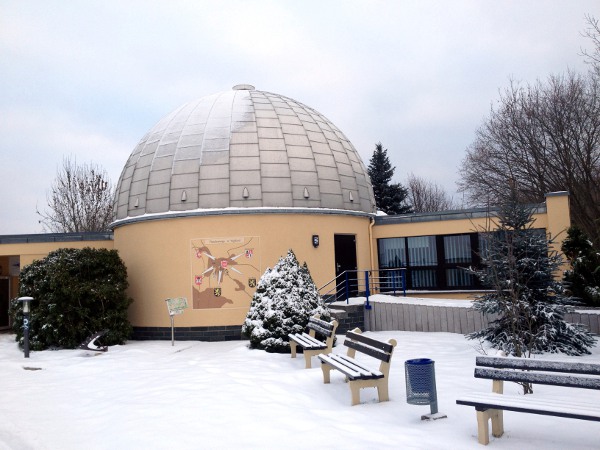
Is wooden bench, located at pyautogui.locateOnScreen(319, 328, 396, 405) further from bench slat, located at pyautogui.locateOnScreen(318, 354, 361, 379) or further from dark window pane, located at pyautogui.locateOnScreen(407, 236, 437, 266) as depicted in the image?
dark window pane, located at pyautogui.locateOnScreen(407, 236, 437, 266)

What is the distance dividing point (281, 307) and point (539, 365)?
729 centimetres

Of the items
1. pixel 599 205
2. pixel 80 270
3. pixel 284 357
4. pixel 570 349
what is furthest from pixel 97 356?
pixel 599 205

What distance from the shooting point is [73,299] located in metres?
14.5

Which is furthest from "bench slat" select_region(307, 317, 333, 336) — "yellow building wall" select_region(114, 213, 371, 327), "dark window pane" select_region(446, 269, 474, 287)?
"dark window pane" select_region(446, 269, 474, 287)

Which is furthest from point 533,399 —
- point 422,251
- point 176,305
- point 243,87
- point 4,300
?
point 4,300

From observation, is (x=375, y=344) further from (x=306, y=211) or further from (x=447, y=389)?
(x=306, y=211)

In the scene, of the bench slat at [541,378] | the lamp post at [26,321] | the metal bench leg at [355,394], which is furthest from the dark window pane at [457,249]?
the lamp post at [26,321]

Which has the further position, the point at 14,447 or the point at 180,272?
the point at 180,272

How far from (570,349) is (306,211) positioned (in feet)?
27.3

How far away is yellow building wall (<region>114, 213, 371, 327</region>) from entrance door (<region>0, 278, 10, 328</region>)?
8.35m

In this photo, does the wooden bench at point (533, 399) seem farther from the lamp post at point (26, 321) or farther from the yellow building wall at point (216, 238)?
the lamp post at point (26, 321)

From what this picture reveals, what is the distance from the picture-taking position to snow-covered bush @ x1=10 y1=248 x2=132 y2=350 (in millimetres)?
14469

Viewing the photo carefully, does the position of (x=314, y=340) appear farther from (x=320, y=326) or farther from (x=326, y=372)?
(x=326, y=372)

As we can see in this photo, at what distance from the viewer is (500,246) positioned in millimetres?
10688
